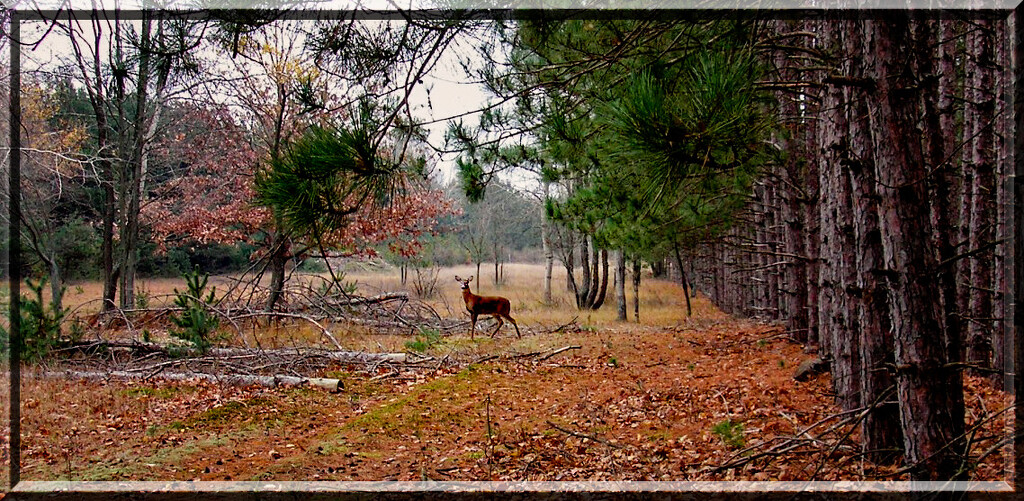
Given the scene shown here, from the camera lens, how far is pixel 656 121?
1.23m

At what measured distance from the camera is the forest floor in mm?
1877

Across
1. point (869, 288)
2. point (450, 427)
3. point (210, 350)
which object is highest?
point (869, 288)

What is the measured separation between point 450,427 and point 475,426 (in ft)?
0.37

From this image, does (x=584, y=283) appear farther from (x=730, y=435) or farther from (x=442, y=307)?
(x=730, y=435)

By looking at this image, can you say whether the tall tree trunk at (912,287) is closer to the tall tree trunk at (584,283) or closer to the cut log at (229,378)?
the cut log at (229,378)

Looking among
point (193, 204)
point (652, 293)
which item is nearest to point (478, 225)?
point (193, 204)

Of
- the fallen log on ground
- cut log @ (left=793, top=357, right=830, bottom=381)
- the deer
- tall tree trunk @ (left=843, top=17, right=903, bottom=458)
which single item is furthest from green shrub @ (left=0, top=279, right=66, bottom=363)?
cut log @ (left=793, top=357, right=830, bottom=381)

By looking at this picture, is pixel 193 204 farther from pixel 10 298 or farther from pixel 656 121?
pixel 656 121

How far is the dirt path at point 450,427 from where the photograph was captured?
196 cm

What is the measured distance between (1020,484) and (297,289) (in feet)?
12.7

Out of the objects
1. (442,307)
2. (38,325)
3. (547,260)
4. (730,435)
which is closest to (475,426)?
(730,435)

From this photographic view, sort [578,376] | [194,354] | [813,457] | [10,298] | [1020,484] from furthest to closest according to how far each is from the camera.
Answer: [578,376] < [194,354] < [10,298] < [813,457] < [1020,484]

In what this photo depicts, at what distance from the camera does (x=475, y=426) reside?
8.57ft

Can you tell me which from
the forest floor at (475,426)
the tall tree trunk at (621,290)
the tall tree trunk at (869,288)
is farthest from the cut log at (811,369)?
the tall tree trunk at (621,290)
